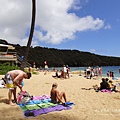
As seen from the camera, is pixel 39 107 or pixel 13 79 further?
pixel 13 79

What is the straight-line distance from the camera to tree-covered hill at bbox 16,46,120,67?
247 feet

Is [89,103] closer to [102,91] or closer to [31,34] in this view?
[102,91]

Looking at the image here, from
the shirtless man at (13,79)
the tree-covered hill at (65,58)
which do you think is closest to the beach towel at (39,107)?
the shirtless man at (13,79)

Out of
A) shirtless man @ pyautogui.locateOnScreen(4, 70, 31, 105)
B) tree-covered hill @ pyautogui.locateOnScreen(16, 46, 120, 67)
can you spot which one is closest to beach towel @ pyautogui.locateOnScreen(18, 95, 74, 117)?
shirtless man @ pyautogui.locateOnScreen(4, 70, 31, 105)

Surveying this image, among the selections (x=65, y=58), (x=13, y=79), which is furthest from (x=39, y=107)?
(x=65, y=58)

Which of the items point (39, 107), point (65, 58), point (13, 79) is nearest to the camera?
point (39, 107)

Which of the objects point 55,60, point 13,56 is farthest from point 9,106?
point 55,60

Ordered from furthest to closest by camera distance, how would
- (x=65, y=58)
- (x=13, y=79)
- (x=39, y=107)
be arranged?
(x=65, y=58), (x=13, y=79), (x=39, y=107)

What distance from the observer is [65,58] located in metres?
92.4

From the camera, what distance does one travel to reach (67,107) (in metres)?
6.15

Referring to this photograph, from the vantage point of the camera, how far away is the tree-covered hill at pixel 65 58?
75.2m

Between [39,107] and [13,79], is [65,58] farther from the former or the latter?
[39,107]

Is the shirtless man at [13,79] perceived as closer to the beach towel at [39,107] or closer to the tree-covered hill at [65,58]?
the beach towel at [39,107]

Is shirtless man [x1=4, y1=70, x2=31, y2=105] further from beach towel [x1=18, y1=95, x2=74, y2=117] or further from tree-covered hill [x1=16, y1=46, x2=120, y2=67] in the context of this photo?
tree-covered hill [x1=16, y1=46, x2=120, y2=67]
